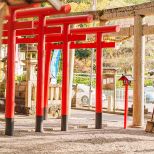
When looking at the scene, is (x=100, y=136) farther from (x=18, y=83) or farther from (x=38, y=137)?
(x=18, y=83)

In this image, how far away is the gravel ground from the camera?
7395 millimetres

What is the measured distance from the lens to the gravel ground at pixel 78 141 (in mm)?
7395

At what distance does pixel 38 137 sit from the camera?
349 inches

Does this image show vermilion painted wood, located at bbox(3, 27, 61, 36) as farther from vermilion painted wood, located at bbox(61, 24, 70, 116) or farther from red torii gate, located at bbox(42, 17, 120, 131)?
Answer: vermilion painted wood, located at bbox(61, 24, 70, 116)

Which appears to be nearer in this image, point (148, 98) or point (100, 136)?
point (100, 136)

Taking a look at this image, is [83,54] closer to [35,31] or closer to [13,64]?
[35,31]

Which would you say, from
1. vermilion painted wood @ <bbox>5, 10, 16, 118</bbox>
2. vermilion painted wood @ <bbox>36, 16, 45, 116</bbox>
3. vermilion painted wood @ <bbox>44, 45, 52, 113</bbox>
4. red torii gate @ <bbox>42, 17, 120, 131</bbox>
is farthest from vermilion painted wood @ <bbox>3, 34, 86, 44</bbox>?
vermilion painted wood @ <bbox>5, 10, 16, 118</bbox>

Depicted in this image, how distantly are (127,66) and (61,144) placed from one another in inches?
738

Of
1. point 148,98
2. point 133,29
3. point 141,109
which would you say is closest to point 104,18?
point 133,29

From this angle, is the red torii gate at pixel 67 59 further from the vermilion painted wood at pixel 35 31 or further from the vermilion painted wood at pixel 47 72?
the vermilion painted wood at pixel 47 72

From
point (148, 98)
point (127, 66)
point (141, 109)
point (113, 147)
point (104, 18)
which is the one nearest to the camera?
point (113, 147)

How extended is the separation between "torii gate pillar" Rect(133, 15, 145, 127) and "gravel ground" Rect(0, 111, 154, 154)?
67cm

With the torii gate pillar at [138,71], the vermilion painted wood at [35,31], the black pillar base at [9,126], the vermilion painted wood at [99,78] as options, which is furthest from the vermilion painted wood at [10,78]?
the torii gate pillar at [138,71]

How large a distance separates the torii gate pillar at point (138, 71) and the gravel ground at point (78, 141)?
67 centimetres
